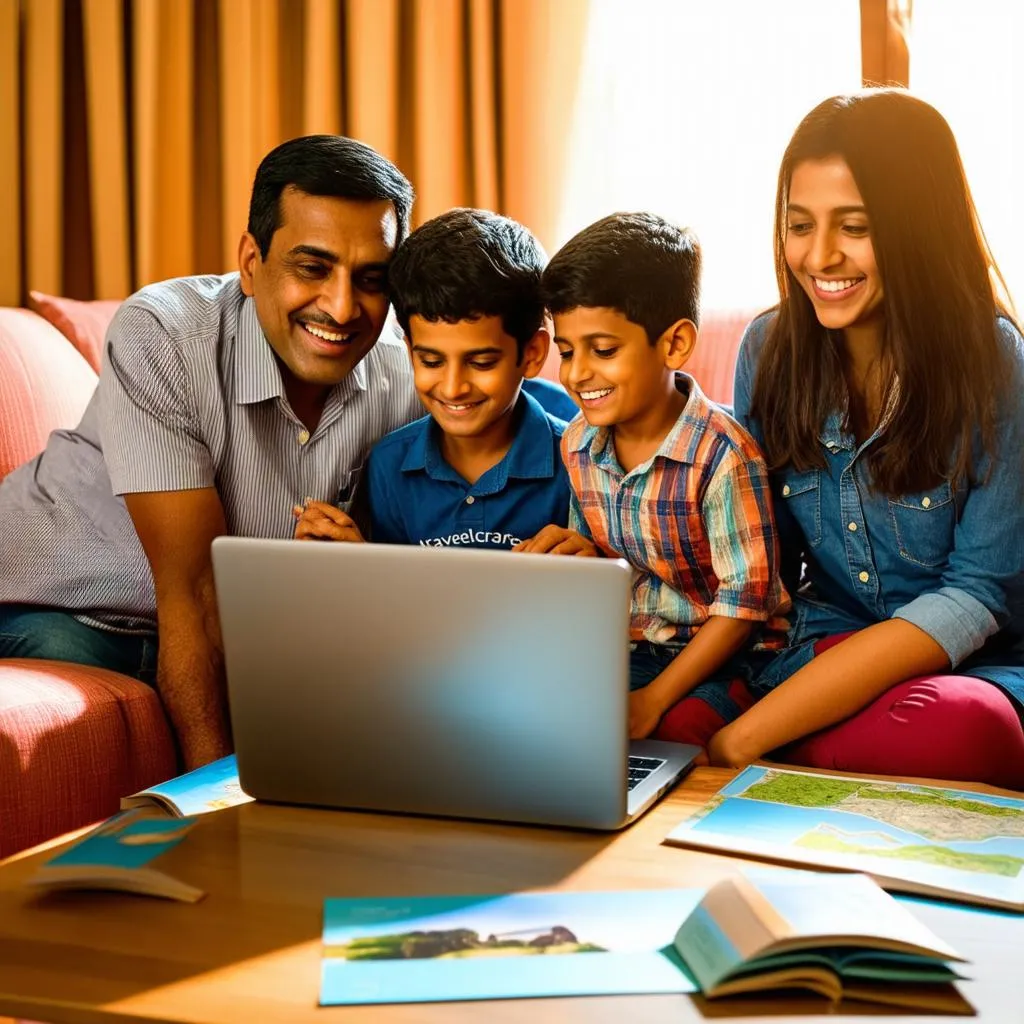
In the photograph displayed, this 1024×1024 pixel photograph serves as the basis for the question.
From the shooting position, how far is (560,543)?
1.60 meters

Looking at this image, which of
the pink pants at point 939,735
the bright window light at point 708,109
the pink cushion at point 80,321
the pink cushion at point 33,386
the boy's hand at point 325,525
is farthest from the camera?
the bright window light at point 708,109

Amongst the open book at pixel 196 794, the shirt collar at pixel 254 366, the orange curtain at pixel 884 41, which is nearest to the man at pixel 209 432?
the shirt collar at pixel 254 366

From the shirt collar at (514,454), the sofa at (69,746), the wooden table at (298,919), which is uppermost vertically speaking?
the shirt collar at (514,454)

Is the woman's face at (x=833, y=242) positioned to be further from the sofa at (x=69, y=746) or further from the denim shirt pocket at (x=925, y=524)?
the sofa at (x=69, y=746)

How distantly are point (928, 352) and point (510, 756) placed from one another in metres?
0.75

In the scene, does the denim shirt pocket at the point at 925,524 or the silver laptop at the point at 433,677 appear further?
the denim shirt pocket at the point at 925,524

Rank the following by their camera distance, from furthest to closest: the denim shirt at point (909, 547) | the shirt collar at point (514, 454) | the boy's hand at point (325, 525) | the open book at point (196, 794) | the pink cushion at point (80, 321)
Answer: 1. the pink cushion at point (80, 321)
2. the shirt collar at point (514, 454)
3. the boy's hand at point (325, 525)
4. the denim shirt at point (909, 547)
5. the open book at point (196, 794)

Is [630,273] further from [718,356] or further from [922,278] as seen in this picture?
[718,356]

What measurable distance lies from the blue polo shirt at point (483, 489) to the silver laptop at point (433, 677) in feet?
2.01

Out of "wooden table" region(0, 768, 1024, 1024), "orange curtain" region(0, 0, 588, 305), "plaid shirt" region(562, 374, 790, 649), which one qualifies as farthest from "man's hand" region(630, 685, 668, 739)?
"orange curtain" region(0, 0, 588, 305)

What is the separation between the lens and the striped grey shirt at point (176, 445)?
1.76 metres

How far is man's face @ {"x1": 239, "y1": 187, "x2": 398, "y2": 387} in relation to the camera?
171 cm

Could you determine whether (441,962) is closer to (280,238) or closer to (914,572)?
(914,572)

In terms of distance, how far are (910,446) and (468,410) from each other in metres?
0.54
